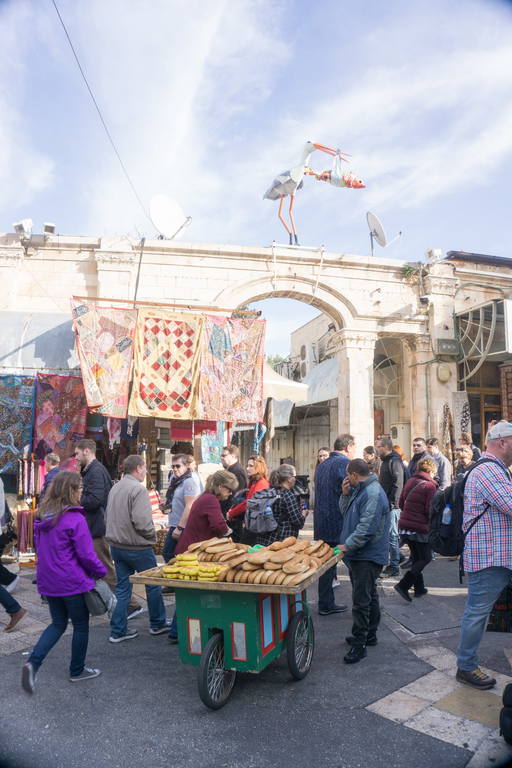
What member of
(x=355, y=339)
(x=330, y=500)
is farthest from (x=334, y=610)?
(x=355, y=339)

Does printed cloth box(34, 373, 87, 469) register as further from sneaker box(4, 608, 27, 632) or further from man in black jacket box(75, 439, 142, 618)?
sneaker box(4, 608, 27, 632)

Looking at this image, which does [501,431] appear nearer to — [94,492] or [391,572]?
[94,492]

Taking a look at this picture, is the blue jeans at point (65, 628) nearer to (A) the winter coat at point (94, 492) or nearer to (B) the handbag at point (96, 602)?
(B) the handbag at point (96, 602)

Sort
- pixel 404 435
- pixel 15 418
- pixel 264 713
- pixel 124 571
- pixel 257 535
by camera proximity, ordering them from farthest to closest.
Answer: pixel 404 435 → pixel 15 418 → pixel 257 535 → pixel 124 571 → pixel 264 713

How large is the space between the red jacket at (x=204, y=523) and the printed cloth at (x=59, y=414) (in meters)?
4.94

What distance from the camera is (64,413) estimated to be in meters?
9.41

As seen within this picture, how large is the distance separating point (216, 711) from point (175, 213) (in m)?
11.6

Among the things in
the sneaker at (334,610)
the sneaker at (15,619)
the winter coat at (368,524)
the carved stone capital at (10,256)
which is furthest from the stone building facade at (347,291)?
the winter coat at (368,524)

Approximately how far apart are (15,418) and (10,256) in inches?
206

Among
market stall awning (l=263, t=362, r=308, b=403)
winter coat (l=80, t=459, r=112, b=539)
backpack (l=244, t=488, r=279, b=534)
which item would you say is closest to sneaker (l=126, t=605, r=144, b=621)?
winter coat (l=80, t=459, r=112, b=539)

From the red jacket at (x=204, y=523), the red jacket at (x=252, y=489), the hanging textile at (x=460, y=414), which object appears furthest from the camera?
the hanging textile at (x=460, y=414)

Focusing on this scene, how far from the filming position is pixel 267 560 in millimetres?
3980

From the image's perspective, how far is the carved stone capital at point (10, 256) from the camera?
41.7 feet

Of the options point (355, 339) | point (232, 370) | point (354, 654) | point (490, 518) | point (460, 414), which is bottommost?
point (354, 654)
